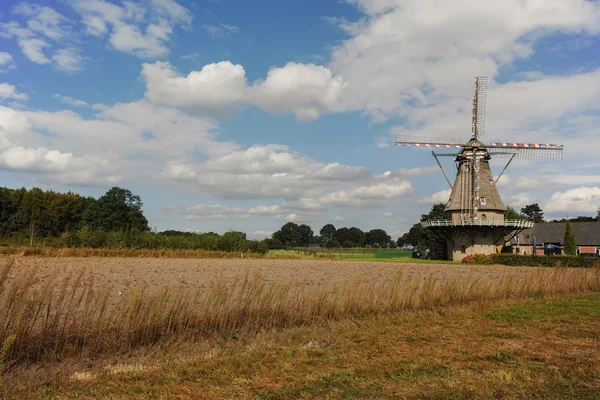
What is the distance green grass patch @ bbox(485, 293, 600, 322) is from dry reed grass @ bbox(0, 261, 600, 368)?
5.39 feet

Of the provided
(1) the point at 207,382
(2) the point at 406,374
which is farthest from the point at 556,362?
(1) the point at 207,382

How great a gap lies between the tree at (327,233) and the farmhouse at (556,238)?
9007cm

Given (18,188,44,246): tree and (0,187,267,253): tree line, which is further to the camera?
(18,188,44,246): tree

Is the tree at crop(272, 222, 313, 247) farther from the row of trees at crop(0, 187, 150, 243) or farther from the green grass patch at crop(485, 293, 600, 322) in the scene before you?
the green grass patch at crop(485, 293, 600, 322)

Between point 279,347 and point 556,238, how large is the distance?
2969 inches

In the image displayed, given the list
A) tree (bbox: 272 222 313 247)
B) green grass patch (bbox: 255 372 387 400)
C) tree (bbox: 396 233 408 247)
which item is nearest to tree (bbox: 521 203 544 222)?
tree (bbox: 396 233 408 247)

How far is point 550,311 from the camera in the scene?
41.3 feet

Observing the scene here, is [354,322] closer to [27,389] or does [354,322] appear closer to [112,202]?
[27,389]

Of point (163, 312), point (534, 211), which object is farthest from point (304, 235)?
point (163, 312)

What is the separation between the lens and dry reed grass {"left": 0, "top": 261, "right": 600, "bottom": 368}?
6766 millimetres

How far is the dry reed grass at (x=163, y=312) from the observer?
6.77 m

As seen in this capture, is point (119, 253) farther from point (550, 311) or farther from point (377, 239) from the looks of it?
point (377, 239)

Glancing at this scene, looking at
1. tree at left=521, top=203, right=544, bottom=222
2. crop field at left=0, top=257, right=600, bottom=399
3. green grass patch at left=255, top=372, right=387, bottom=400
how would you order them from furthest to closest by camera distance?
tree at left=521, top=203, right=544, bottom=222, crop field at left=0, top=257, right=600, bottom=399, green grass patch at left=255, top=372, right=387, bottom=400

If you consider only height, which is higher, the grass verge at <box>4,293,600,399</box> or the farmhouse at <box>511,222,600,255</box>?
the farmhouse at <box>511,222,600,255</box>
